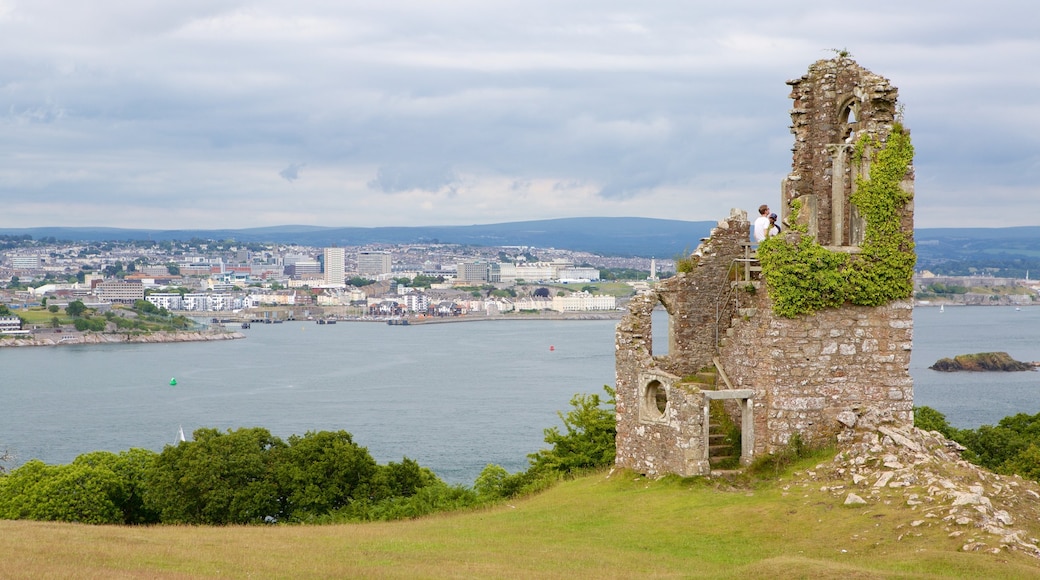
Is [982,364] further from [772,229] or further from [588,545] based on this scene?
[588,545]

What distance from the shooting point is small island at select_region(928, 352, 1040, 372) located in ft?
324

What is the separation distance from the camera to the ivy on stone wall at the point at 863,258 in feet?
56.1

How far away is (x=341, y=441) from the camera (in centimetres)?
2903

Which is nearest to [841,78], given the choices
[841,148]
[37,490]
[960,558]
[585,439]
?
[841,148]

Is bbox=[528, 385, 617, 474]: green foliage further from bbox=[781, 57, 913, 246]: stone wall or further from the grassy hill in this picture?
bbox=[781, 57, 913, 246]: stone wall

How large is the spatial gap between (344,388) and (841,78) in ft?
259

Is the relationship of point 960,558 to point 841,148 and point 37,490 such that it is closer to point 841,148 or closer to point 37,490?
point 841,148

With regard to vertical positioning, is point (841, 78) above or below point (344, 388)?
above

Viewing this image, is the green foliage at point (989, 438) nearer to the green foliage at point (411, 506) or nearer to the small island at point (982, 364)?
the green foliage at point (411, 506)

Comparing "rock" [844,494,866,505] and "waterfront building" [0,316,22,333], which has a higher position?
"rock" [844,494,866,505]

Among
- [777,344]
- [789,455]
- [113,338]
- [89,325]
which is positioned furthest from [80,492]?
[89,325]

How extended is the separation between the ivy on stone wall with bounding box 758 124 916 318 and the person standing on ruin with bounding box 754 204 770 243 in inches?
19.0

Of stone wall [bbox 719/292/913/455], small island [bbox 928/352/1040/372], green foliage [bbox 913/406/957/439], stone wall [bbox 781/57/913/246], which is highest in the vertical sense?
stone wall [bbox 781/57/913/246]

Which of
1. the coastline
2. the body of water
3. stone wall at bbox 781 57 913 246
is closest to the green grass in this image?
the coastline
